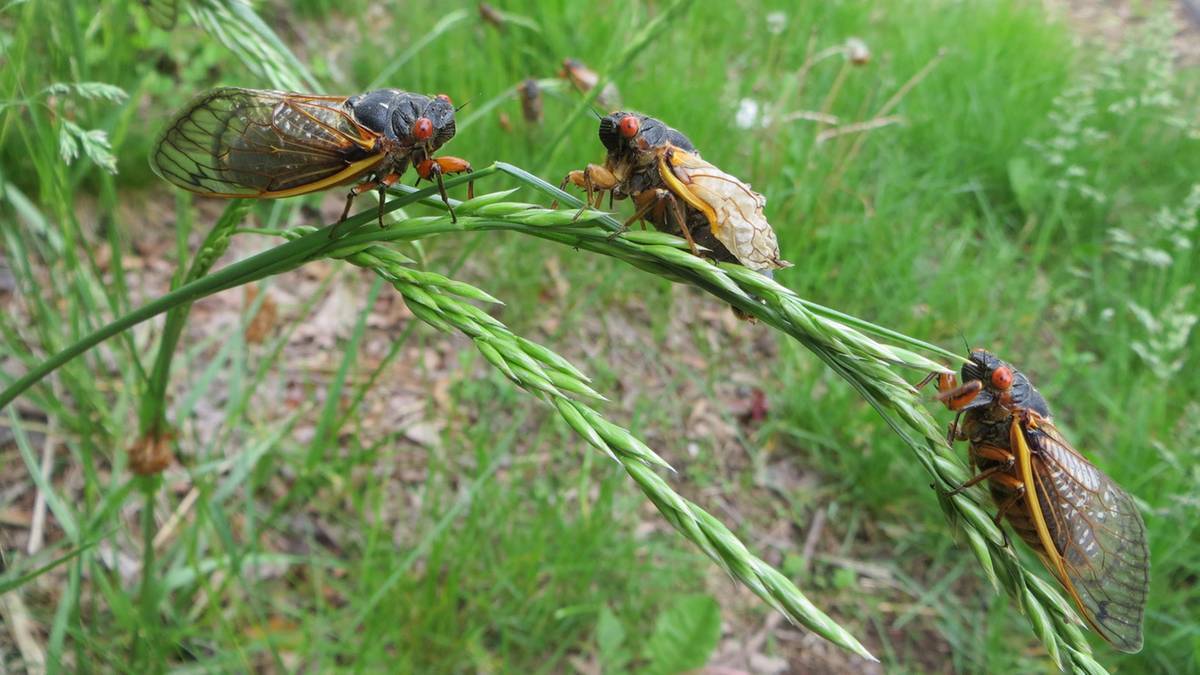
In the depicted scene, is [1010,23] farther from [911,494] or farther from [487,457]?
[487,457]

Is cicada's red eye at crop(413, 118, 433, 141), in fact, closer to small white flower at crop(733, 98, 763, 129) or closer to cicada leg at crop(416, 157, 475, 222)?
cicada leg at crop(416, 157, 475, 222)

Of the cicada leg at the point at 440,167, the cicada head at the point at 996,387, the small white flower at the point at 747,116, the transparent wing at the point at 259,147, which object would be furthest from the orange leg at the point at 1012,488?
the small white flower at the point at 747,116

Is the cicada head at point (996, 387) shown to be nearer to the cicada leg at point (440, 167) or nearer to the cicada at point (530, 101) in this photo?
the cicada leg at point (440, 167)

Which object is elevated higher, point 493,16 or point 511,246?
point 493,16

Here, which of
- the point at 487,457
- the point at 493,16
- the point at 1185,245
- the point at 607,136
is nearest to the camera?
the point at 607,136

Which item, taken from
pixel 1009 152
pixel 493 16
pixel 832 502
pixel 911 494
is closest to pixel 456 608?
pixel 832 502

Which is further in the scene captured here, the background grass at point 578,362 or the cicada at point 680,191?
the background grass at point 578,362

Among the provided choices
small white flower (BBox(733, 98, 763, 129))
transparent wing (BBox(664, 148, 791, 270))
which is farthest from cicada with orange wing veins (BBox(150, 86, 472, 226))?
small white flower (BBox(733, 98, 763, 129))
